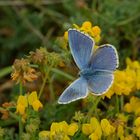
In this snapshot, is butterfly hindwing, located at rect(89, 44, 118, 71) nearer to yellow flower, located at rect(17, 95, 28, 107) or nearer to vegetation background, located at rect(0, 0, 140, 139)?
yellow flower, located at rect(17, 95, 28, 107)

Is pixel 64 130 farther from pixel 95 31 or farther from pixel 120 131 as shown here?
pixel 95 31

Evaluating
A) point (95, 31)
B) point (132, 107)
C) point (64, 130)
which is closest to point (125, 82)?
point (132, 107)

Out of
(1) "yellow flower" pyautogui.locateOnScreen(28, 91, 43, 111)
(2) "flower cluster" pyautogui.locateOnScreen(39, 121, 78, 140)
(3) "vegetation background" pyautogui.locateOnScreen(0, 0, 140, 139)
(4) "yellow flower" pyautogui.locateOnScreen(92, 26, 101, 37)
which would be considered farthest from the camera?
(3) "vegetation background" pyautogui.locateOnScreen(0, 0, 140, 139)

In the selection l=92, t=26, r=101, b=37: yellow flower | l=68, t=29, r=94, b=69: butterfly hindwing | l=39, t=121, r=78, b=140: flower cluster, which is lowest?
l=39, t=121, r=78, b=140: flower cluster

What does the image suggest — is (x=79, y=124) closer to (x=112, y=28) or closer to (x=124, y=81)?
(x=124, y=81)

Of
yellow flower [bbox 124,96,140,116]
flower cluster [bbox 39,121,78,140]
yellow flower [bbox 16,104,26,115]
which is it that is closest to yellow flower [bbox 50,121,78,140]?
flower cluster [bbox 39,121,78,140]

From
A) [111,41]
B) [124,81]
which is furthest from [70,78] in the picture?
[124,81]
